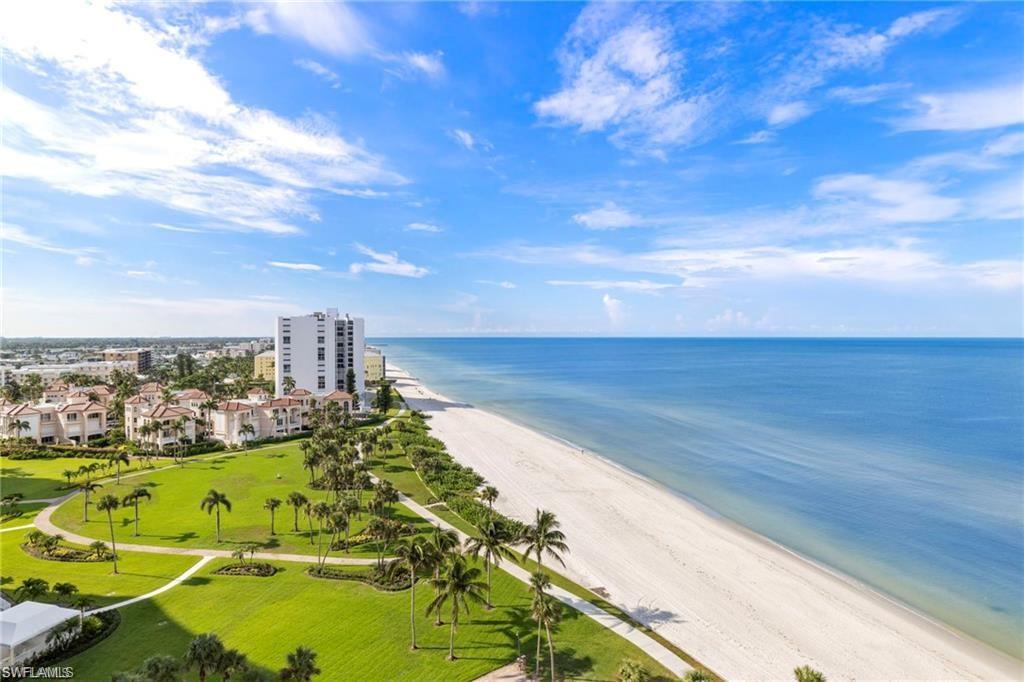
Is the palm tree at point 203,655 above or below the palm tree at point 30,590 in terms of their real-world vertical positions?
above

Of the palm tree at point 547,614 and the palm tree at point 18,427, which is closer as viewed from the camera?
the palm tree at point 547,614

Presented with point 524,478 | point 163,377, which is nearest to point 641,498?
point 524,478

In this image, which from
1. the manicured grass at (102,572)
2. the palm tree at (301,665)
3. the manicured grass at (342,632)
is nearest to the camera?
the palm tree at (301,665)

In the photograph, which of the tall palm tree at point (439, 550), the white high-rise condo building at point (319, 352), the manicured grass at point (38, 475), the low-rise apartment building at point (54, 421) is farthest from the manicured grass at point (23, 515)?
the white high-rise condo building at point (319, 352)

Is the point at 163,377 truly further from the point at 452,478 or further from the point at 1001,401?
the point at 1001,401

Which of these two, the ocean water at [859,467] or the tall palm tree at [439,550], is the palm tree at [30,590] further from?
the ocean water at [859,467]

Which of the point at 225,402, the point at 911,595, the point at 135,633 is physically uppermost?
the point at 225,402
